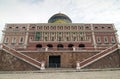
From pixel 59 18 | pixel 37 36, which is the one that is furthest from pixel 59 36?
pixel 59 18

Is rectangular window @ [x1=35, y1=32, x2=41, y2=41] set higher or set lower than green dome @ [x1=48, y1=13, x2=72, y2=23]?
lower

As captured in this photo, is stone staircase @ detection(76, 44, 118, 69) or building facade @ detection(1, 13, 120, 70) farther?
building facade @ detection(1, 13, 120, 70)

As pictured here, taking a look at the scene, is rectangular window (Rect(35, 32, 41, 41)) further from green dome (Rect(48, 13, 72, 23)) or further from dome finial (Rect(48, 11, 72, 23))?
green dome (Rect(48, 13, 72, 23))

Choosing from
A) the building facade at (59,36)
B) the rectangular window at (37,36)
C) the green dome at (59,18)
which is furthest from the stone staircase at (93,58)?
the green dome at (59,18)

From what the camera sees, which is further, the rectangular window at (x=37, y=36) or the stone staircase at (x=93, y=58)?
the rectangular window at (x=37, y=36)

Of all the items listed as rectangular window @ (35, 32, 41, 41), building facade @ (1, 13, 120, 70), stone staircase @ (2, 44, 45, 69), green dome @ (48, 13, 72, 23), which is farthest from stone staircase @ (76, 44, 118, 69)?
Answer: green dome @ (48, 13, 72, 23)

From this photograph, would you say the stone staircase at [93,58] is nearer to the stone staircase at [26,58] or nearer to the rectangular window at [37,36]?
the stone staircase at [26,58]

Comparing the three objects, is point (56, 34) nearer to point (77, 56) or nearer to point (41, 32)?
point (41, 32)

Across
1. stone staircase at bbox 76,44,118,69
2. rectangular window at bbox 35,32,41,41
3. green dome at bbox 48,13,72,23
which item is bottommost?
stone staircase at bbox 76,44,118,69

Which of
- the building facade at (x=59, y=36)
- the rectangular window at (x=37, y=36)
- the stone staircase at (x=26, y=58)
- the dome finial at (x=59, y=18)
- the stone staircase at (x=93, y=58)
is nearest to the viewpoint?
the stone staircase at (x=26, y=58)

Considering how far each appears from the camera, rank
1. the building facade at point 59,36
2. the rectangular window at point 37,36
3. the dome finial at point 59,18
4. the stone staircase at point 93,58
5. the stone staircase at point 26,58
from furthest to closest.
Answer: the dome finial at point 59,18 < the rectangular window at point 37,36 < the building facade at point 59,36 < the stone staircase at point 93,58 < the stone staircase at point 26,58

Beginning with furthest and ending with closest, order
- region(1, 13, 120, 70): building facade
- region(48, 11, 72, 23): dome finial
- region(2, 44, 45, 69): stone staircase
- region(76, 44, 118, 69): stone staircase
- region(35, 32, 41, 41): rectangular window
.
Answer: region(48, 11, 72, 23): dome finial → region(35, 32, 41, 41): rectangular window → region(1, 13, 120, 70): building facade → region(76, 44, 118, 69): stone staircase → region(2, 44, 45, 69): stone staircase

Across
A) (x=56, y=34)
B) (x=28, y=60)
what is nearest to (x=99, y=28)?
(x=56, y=34)

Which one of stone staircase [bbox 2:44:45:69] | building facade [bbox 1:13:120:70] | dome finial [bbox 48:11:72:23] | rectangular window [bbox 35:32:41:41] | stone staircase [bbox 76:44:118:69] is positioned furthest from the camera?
dome finial [bbox 48:11:72:23]
